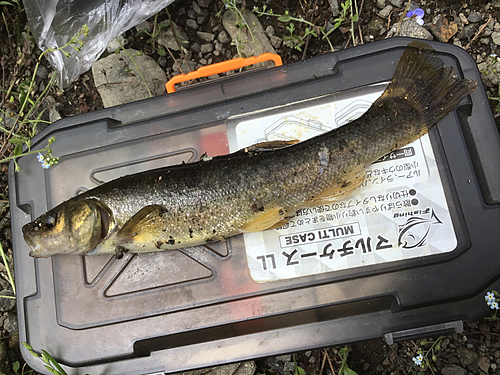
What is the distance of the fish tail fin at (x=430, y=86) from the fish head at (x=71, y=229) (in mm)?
2116

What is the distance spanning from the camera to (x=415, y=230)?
7.76 feet

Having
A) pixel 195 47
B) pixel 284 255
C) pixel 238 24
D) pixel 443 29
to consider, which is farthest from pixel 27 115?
pixel 443 29

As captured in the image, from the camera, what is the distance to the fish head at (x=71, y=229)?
94.6 inches

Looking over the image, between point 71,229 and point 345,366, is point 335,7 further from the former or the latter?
point 345,366

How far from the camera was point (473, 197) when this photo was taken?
2369mm

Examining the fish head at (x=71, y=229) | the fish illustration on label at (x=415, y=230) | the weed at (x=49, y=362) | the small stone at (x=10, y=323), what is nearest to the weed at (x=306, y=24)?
the fish illustration on label at (x=415, y=230)

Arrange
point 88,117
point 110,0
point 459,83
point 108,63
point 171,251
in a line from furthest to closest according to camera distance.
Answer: point 108,63 → point 110,0 → point 88,117 → point 171,251 → point 459,83

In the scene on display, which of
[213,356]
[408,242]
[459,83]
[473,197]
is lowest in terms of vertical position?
[213,356]

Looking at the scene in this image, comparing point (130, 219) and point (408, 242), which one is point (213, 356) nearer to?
point (130, 219)

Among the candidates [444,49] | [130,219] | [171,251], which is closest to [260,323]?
[171,251]

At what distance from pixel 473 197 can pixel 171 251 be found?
2.10m

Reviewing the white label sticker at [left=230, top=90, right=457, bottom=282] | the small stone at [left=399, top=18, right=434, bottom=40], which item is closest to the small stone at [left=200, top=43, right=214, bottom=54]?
the small stone at [left=399, top=18, right=434, bottom=40]

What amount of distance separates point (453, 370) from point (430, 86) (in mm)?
2205

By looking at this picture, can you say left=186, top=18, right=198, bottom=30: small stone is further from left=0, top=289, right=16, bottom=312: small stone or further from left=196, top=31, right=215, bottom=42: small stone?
left=0, top=289, right=16, bottom=312: small stone
